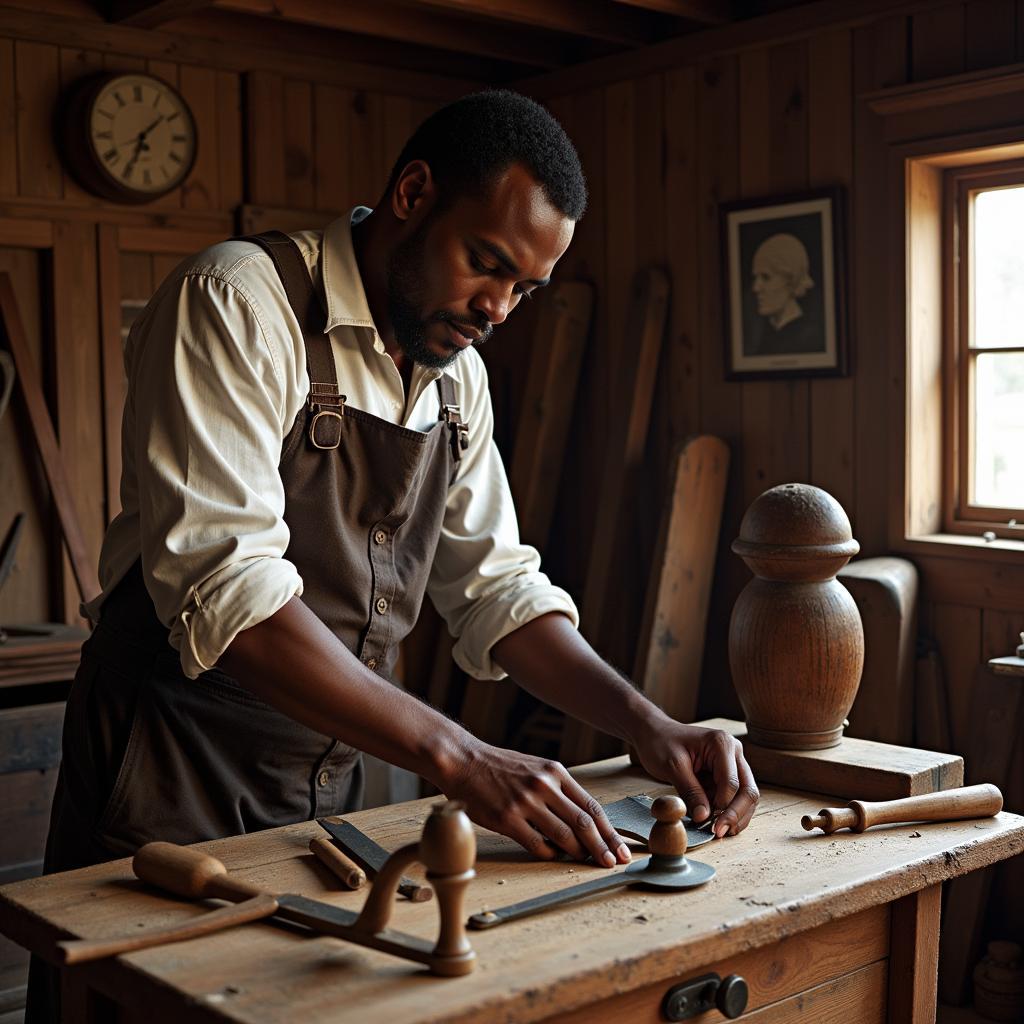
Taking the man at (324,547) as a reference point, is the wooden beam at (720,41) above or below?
above

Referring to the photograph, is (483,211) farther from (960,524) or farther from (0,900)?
(960,524)

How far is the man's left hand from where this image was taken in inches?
70.0

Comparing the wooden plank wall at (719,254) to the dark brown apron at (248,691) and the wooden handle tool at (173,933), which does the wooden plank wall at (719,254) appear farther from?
the wooden handle tool at (173,933)

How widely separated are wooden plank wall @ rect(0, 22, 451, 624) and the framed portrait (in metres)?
1.56

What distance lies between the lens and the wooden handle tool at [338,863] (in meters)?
1.52

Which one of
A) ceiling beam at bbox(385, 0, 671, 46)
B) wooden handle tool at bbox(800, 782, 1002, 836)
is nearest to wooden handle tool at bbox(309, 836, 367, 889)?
wooden handle tool at bbox(800, 782, 1002, 836)

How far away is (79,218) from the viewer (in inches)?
163

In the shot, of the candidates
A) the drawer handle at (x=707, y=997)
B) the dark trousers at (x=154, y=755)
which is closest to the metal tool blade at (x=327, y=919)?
the drawer handle at (x=707, y=997)

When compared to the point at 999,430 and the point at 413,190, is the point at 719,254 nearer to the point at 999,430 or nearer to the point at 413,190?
the point at 999,430

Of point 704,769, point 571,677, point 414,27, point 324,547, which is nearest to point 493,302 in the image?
point 324,547

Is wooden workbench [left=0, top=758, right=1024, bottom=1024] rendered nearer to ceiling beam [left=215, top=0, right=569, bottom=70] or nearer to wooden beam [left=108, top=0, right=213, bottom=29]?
wooden beam [left=108, top=0, right=213, bottom=29]

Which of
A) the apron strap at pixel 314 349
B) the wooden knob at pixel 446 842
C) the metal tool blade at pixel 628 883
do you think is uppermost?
the apron strap at pixel 314 349

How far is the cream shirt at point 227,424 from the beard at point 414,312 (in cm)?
4

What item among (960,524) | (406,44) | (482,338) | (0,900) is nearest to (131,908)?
(0,900)
